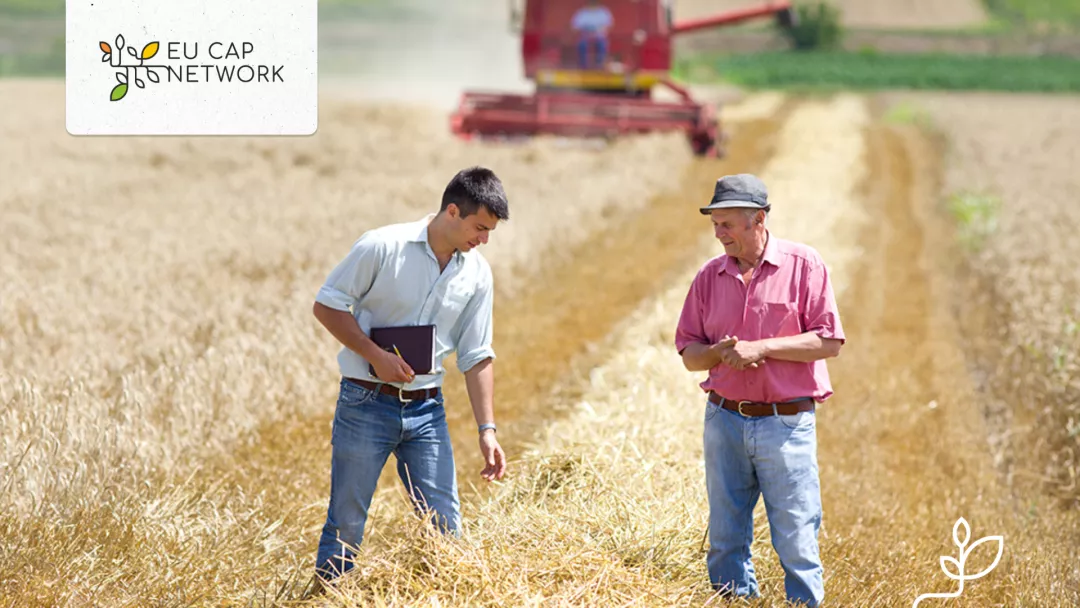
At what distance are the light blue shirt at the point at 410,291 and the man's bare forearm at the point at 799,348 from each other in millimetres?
1161

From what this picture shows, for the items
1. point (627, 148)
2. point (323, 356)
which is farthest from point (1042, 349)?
point (627, 148)

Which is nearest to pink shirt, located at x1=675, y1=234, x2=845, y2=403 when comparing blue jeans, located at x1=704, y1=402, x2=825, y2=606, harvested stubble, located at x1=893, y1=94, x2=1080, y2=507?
blue jeans, located at x1=704, y1=402, x2=825, y2=606

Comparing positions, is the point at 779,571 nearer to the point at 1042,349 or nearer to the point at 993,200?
the point at 1042,349

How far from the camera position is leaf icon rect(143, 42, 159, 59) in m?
4.46

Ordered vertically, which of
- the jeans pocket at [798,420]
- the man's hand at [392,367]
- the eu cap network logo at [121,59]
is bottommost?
the jeans pocket at [798,420]

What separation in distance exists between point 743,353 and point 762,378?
0.77 ft

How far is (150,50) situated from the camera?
14.6 feet

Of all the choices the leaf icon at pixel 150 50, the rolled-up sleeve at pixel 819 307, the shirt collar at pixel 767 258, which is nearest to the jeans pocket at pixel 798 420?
the rolled-up sleeve at pixel 819 307

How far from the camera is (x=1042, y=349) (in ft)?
29.4

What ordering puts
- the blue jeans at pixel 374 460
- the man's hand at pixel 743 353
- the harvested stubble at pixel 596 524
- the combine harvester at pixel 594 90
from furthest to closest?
the combine harvester at pixel 594 90
the blue jeans at pixel 374 460
the man's hand at pixel 743 353
the harvested stubble at pixel 596 524

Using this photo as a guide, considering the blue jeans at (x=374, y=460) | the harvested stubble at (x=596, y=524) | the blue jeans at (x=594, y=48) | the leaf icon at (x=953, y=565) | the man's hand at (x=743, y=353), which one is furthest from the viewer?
the blue jeans at (x=594, y=48)

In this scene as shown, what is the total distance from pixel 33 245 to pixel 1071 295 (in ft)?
30.4

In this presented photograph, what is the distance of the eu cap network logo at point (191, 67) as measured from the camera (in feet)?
14.5

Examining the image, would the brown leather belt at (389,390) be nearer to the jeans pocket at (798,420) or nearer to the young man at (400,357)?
the young man at (400,357)
